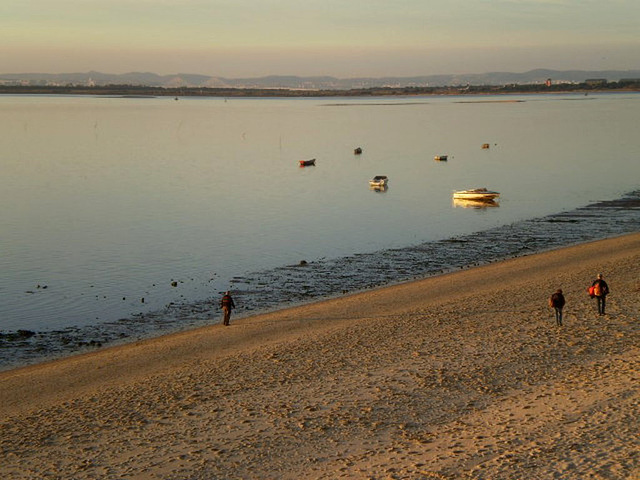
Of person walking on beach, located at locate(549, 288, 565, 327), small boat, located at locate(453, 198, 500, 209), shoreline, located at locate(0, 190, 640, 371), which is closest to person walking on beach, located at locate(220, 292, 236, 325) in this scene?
shoreline, located at locate(0, 190, 640, 371)

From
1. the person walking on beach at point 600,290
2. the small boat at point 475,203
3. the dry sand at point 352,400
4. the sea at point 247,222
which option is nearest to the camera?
the dry sand at point 352,400

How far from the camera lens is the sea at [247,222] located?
30344 millimetres

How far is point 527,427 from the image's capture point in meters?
16.0

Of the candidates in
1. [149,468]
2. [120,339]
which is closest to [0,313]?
[120,339]

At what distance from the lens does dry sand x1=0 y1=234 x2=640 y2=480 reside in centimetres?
1489

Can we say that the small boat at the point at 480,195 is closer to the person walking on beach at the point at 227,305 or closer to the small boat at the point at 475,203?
the small boat at the point at 475,203

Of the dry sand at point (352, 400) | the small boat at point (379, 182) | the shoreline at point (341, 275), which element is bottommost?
the small boat at point (379, 182)

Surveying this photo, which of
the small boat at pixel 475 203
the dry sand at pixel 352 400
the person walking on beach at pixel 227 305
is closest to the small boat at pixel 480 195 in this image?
the small boat at pixel 475 203

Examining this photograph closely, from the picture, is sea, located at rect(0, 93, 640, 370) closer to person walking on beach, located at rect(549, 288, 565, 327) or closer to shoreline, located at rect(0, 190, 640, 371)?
shoreline, located at rect(0, 190, 640, 371)

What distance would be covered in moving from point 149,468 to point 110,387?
5.31 meters

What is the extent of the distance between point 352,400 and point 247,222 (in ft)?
109

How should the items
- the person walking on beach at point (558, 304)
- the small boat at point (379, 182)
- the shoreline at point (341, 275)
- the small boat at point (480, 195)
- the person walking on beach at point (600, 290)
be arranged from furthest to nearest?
the small boat at point (379, 182)
the small boat at point (480, 195)
the shoreline at point (341, 275)
the person walking on beach at point (600, 290)
the person walking on beach at point (558, 304)

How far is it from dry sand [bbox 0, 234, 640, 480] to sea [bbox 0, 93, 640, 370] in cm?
435

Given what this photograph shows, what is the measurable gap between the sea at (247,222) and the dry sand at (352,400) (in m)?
4.35
